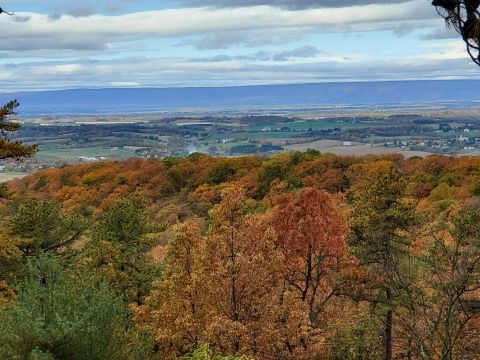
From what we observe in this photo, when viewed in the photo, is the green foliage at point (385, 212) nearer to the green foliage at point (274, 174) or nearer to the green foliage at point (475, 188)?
the green foliage at point (475, 188)

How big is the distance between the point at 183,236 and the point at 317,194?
6.25 meters

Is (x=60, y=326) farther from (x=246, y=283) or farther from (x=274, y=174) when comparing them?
(x=274, y=174)

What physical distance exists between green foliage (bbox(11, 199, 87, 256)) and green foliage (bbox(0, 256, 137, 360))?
18.4m

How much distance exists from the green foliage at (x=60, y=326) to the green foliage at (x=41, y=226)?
60.4ft

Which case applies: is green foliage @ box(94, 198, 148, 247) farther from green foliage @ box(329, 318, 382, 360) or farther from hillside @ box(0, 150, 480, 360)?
green foliage @ box(329, 318, 382, 360)

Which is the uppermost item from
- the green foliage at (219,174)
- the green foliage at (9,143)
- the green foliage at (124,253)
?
the green foliage at (9,143)


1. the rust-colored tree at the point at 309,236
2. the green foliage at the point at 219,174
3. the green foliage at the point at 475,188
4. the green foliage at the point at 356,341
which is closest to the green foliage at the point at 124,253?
the rust-colored tree at the point at 309,236

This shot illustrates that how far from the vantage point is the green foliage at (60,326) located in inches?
522

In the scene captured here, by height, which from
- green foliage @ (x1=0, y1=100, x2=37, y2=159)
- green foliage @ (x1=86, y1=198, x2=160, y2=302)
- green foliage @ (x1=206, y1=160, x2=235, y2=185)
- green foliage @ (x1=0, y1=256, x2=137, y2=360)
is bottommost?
green foliage @ (x1=206, y1=160, x2=235, y2=185)

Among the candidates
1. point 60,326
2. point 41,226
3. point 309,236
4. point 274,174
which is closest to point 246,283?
point 309,236

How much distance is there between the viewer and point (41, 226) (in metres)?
33.9

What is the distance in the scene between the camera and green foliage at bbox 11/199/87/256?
3328 cm

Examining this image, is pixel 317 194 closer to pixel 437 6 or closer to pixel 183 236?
pixel 183 236

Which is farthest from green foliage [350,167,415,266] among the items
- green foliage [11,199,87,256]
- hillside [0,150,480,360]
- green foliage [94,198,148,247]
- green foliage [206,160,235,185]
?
green foliage [206,160,235,185]
